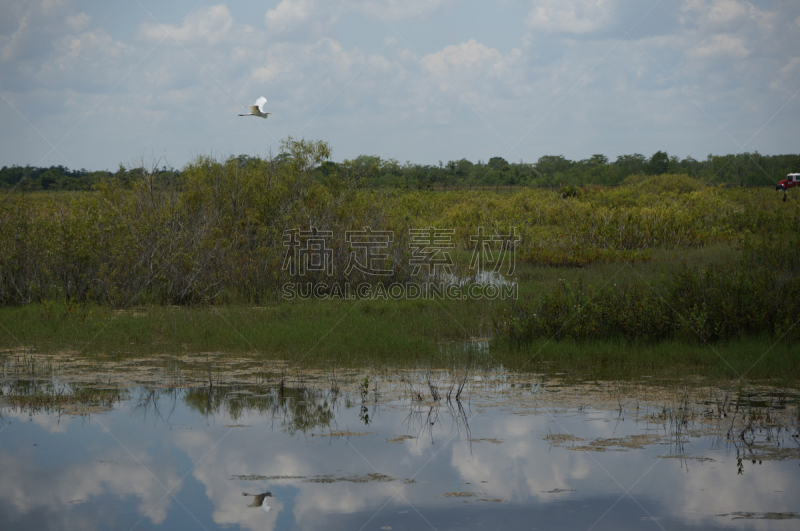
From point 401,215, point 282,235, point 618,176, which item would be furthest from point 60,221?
point 618,176

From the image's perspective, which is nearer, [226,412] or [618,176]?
[226,412]

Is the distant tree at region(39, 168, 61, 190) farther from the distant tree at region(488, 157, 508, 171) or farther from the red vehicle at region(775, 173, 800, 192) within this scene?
the red vehicle at region(775, 173, 800, 192)

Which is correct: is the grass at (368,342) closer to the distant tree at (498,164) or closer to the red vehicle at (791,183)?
the red vehicle at (791,183)

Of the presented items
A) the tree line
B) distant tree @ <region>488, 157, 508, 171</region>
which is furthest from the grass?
distant tree @ <region>488, 157, 508, 171</region>

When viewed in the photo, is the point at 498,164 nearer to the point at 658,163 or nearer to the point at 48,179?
the point at 658,163

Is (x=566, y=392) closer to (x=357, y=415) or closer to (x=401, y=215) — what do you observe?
(x=357, y=415)

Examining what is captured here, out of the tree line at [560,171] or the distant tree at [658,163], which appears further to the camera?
the distant tree at [658,163]

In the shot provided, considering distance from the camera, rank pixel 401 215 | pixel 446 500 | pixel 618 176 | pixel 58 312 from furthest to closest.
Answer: pixel 618 176, pixel 401 215, pixel 58 312, pixel 446 500

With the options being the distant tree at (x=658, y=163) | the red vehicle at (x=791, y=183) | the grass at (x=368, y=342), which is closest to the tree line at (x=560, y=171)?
the distant tree at (x=658, y=163)

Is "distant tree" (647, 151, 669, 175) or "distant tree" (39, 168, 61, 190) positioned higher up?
"distant tree" (647, 151, 669, 175)

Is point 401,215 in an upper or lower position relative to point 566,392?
upper

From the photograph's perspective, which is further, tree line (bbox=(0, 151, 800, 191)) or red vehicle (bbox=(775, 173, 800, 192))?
tree line (bbox=(0, 151, 800, 191))

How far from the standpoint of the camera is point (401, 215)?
810 inches

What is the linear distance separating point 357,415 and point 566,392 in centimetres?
243
